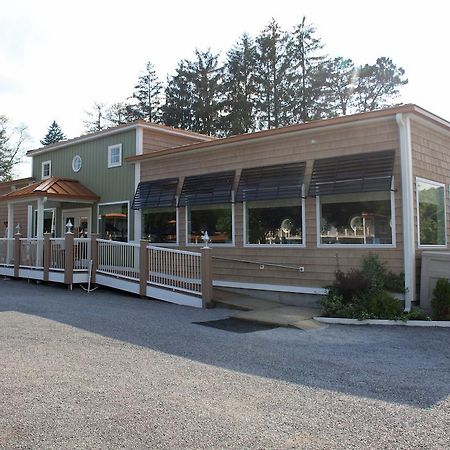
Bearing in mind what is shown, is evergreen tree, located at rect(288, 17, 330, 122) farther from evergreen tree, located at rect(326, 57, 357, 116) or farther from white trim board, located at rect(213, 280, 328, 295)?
white trim board, located at rect(213, 280, 328, 295)

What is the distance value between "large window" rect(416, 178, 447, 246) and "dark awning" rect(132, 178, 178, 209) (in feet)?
20.3

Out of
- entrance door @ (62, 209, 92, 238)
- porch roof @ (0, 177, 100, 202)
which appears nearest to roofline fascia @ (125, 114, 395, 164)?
porch roof @ (0, 177, 100, 202)

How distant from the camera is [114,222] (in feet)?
48.9

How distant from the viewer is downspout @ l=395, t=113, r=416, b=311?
8.73 m

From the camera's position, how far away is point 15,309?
9039 mm

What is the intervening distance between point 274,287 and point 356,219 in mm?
2387

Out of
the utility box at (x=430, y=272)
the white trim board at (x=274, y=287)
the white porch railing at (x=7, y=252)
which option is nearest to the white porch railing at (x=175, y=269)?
the white trim board at (x=274, y=287)

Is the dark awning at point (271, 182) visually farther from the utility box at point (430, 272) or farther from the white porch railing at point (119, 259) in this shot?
the white porch railing at point (119, 259)

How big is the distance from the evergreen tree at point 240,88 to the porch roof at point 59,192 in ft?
57.4

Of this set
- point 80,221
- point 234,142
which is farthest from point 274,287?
point 80,221

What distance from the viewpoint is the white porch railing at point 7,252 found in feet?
48.5

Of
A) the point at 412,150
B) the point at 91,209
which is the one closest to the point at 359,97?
the point at 91,209

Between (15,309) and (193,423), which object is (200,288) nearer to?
(15,309)

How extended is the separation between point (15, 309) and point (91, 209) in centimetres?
706
